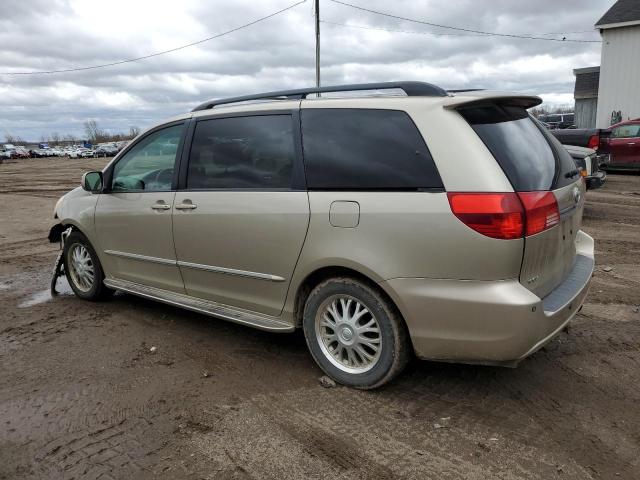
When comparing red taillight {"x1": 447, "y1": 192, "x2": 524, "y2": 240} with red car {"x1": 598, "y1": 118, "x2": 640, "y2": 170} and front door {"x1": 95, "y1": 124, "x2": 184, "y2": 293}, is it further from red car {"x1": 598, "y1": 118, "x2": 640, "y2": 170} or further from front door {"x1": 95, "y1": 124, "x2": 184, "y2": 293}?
red car {"x1": 598, "y1": 118, "x2": 640, "y2": 170}

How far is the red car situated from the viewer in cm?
1513

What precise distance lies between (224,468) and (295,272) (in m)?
1.26

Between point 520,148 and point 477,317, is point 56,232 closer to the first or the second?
point 477,317

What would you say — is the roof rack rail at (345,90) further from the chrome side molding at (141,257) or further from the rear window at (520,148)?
the chrome side molding at (141,257)

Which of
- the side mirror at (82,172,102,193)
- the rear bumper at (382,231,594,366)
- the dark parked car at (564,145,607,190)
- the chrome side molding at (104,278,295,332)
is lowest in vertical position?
the chrome side molding at (104,278,295,332)

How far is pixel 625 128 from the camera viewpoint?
15.3 metres

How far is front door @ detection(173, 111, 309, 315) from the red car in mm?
14151

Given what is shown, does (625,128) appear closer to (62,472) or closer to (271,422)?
(271,422)

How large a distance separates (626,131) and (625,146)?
0.43 m

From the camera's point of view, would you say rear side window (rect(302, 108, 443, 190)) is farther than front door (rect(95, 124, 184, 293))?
No

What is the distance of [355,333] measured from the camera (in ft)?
11.0

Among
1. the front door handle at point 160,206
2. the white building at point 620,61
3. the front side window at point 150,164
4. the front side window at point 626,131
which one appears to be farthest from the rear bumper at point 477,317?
the white building at point 620,61

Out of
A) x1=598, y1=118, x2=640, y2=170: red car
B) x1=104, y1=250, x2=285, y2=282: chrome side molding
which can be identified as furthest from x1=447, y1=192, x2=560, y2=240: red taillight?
x1=598, y1=118, x2=640, y2=170: red car

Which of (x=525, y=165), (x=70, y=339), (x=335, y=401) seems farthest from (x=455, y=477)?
(x=70, y=339)
